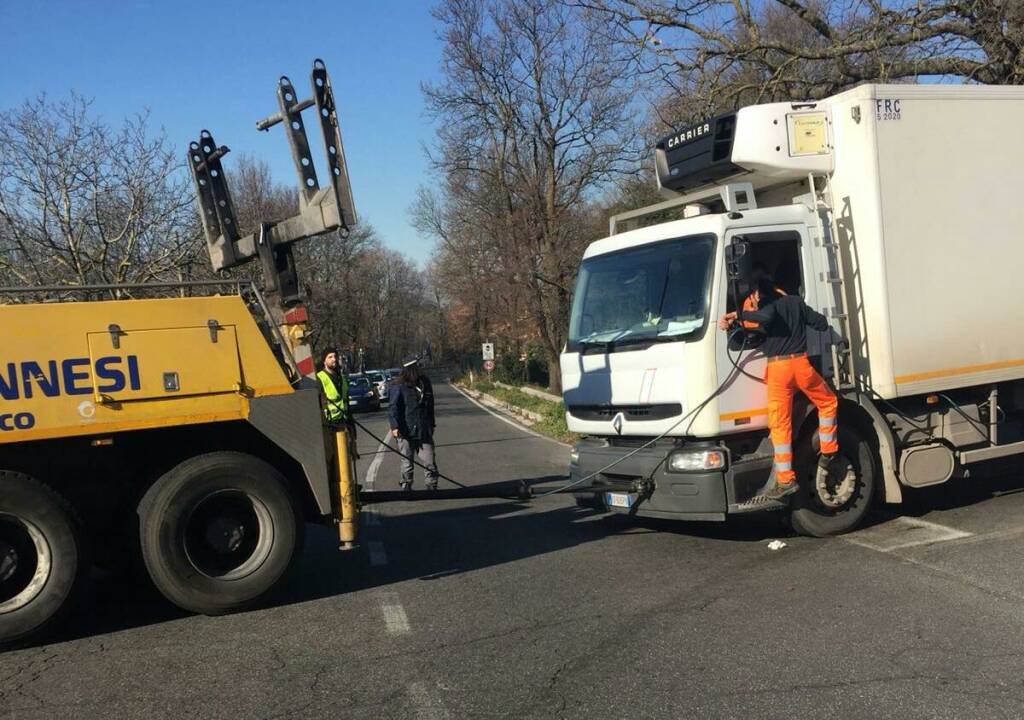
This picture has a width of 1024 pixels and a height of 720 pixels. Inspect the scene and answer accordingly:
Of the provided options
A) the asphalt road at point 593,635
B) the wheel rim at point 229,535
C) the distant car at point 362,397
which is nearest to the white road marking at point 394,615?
the asphalt road at point 593,635

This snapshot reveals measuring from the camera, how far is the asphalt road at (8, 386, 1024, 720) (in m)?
4.27

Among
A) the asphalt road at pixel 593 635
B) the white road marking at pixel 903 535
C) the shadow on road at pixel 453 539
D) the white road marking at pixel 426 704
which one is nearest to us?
the white road marking at pixel 426 704

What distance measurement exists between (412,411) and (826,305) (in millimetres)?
5574

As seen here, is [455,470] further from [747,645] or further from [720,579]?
[747,645]

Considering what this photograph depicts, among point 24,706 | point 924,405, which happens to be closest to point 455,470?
point 924,405

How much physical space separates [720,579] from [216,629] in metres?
3.51

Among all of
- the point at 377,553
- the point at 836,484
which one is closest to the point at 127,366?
the point at 377,553

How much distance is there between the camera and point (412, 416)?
11.1 m

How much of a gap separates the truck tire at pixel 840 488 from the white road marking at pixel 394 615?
337cm

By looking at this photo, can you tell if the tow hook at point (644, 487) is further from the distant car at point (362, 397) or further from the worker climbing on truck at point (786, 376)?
the distant car at point (362, 397)

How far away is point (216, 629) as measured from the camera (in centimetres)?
564

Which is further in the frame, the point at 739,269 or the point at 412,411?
the point at 412,411

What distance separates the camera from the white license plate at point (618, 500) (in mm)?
7152

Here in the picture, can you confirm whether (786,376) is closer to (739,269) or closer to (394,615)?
(739,269)
